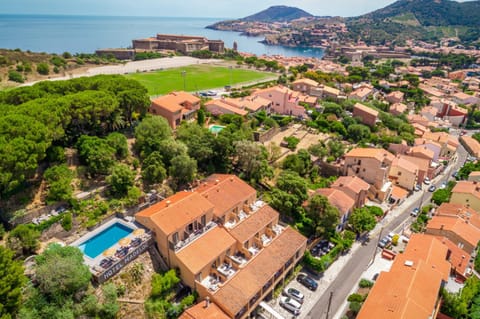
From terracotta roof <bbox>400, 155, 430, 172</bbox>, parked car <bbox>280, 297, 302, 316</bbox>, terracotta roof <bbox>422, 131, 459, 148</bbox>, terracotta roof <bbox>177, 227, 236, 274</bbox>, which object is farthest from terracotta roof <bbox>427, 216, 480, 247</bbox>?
terracotta roof <bbox>422, 131, 459, 148</bbox>

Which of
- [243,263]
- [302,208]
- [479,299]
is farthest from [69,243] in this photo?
[479,299]

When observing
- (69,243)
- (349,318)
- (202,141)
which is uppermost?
(202,141)

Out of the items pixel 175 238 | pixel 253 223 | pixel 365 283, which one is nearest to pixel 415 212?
pixel 365 283

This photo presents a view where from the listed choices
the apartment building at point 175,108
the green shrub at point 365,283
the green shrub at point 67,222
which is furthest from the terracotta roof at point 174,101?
the green shrub at point 365,283

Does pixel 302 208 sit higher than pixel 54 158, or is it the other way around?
pixel 54 158

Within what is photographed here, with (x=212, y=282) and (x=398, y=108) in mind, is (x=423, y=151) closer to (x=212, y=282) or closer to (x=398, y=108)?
(x=398, y=108)

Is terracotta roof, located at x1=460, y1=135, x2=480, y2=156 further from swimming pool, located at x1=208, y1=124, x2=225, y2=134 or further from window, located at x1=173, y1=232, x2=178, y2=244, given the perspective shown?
window, located at x1=173, y1=232, x2=178, y2=244

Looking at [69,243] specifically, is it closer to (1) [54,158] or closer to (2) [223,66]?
(1) [54,158]
